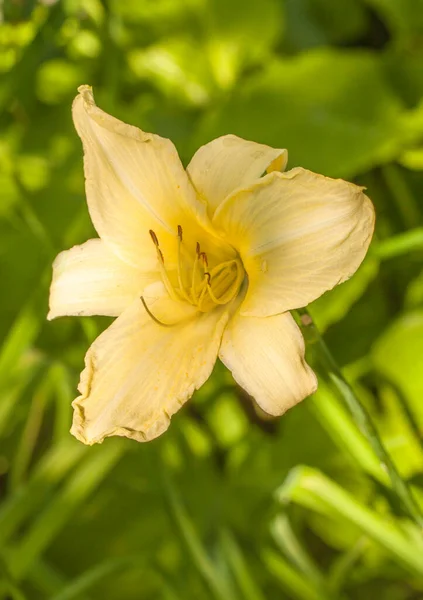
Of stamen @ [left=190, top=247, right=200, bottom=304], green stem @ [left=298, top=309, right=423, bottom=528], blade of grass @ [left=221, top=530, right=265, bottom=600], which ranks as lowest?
blade of grass @ [left=221, top=530, right=265, bottom=600]

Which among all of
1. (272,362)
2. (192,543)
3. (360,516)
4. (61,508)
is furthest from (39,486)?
→ (272,362)

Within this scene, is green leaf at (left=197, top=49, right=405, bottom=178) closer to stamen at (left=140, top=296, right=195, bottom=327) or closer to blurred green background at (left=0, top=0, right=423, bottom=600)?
blurred green background at (left=0, top=0, right=423, bottom=600)

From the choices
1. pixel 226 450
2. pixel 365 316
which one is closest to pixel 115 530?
pixel 226 450

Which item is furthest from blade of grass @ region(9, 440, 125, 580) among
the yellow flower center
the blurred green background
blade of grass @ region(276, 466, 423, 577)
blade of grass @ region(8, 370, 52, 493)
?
the yellow flower center

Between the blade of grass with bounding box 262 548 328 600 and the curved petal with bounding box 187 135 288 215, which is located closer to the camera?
the curved petal with bounding box 187 135 288 215

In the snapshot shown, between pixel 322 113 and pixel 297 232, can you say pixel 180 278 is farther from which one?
pixel 322 113

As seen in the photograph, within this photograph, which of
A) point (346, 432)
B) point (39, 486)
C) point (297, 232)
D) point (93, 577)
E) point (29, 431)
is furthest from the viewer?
point (29, 431)
